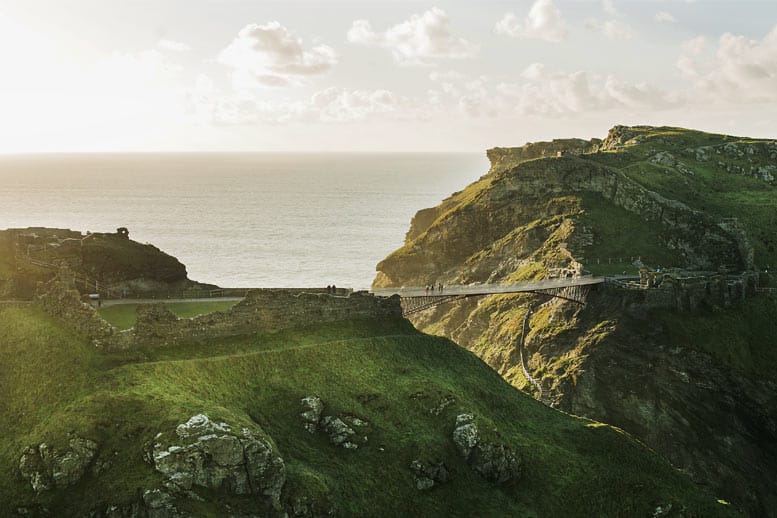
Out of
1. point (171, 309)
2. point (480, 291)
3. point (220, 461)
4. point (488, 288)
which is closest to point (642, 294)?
point (488, 288)

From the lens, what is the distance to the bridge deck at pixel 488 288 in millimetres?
65000

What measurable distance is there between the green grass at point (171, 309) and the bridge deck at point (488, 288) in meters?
13.4

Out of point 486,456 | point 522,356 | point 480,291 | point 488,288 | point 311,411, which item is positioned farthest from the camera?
point 522,356

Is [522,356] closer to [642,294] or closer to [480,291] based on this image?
[480,291]

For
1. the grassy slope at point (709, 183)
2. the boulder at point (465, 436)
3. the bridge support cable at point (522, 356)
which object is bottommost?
the bridge support cable at point (522, 356)

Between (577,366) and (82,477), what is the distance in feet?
158

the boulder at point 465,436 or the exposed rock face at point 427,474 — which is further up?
the boulder at point 465,436

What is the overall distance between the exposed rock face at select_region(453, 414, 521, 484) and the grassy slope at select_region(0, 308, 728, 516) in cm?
63

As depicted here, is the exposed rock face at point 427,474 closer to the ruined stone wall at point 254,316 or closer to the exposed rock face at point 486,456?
the exposed rock face at point 486,456

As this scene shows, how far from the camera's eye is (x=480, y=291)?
67.8 m

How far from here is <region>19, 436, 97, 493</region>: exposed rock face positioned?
34.9 meters

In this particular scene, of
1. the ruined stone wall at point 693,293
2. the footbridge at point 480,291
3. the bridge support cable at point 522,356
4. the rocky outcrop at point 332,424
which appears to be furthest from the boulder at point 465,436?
the ruined stone wall at point 693,293

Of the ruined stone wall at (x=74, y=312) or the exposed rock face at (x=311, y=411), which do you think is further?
the ruined stone wall at (x=74, y=312)

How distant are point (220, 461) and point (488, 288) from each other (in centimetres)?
3777
